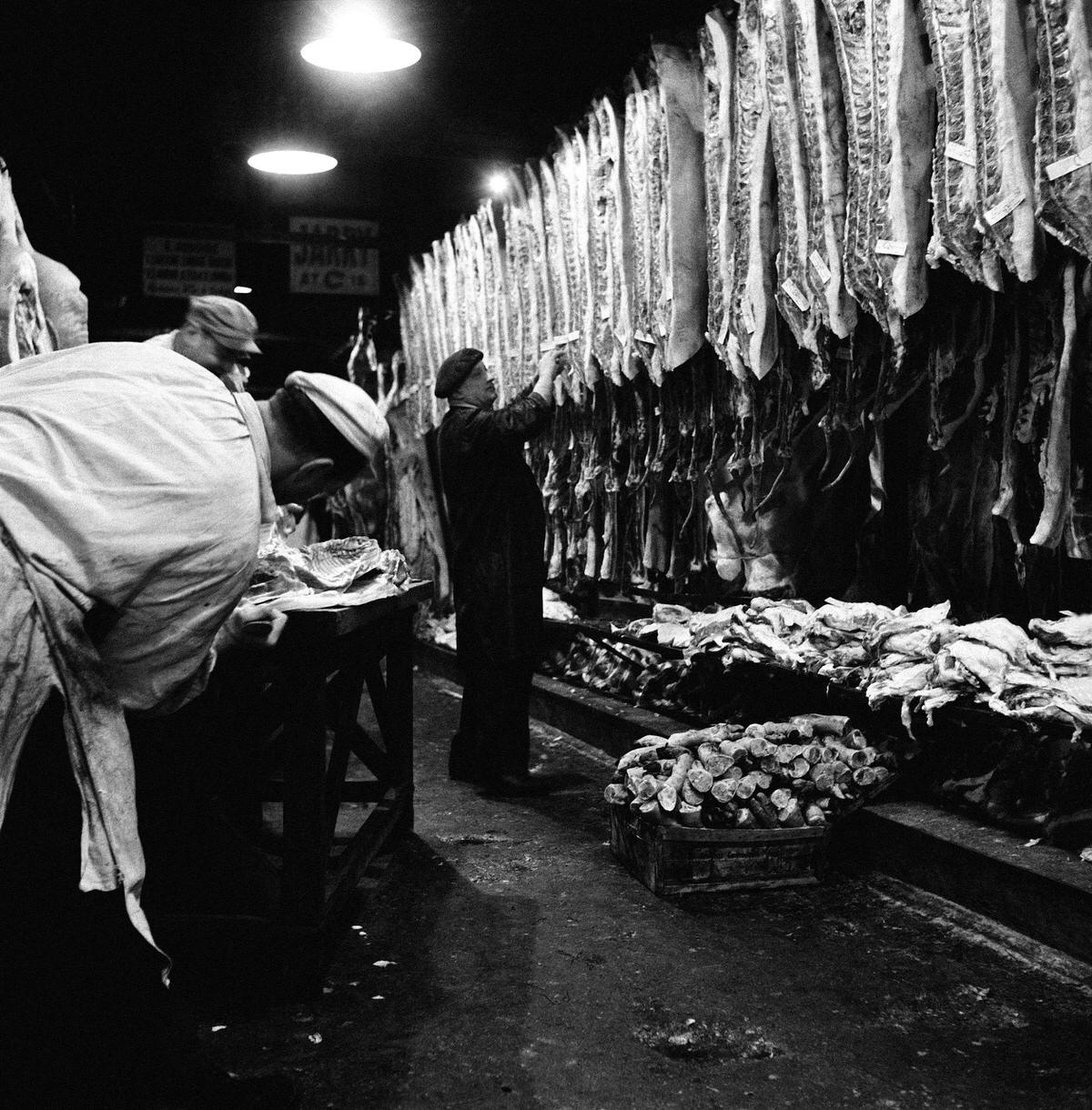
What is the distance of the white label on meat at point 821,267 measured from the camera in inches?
200

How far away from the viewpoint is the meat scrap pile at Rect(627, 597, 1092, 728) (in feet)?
13.2

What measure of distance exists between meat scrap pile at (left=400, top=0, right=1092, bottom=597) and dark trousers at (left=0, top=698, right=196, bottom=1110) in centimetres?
325

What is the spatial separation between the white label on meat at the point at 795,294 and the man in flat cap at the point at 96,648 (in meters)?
3.24

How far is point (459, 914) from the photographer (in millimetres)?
4145

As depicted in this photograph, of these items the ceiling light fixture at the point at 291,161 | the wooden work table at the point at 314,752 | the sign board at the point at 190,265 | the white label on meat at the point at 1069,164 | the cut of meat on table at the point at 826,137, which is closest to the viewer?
the wooden work table at the point at 314,752

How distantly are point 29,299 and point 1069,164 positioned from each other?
11.7 ft

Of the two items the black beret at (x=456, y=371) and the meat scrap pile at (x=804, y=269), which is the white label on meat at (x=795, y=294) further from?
the black beret at (x=456, y=371)

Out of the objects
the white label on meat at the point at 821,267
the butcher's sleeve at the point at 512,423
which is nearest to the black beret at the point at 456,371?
the butcher's sleeve at the point at 512,423

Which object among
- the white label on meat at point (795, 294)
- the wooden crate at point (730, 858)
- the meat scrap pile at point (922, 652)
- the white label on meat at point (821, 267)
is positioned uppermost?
the white label on meat at point (821, 267)

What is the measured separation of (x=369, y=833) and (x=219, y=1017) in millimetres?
1215

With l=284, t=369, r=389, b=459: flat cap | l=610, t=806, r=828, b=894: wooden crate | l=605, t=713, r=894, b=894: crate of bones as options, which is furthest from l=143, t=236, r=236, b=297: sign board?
l=284, t=369, r=389, b=459: flat cap

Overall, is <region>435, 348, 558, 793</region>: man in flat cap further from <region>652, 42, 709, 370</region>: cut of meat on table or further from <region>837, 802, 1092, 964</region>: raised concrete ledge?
<region>837, 802, 1092, 964</region>: raised concrete ledge

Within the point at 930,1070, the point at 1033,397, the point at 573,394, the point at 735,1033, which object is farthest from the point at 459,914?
the point at 573,394

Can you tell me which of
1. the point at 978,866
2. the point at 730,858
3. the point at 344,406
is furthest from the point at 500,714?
the point at 344,406
